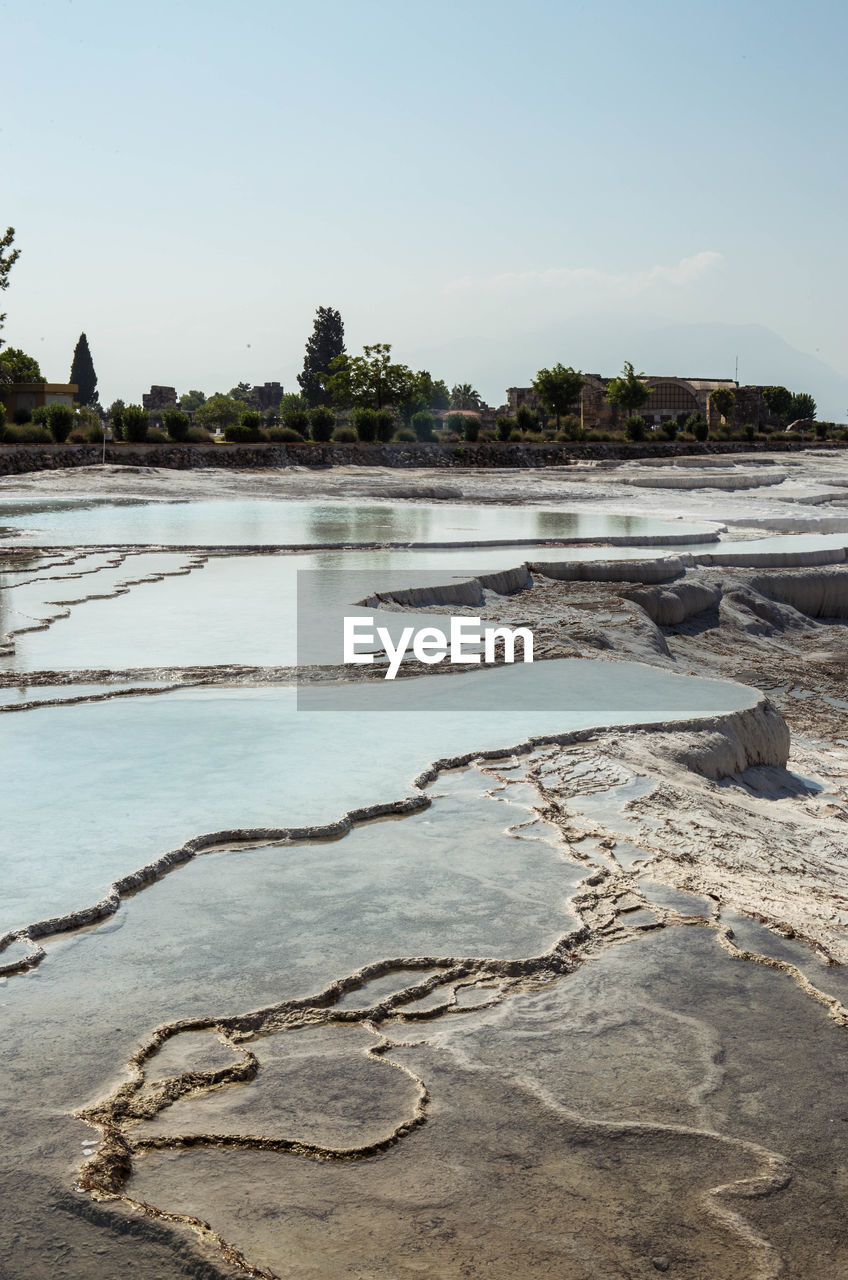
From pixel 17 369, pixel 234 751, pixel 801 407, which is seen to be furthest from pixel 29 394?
pixel 801 407

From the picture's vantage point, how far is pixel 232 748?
427 cm

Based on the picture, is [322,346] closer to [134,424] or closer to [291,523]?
[134,424]

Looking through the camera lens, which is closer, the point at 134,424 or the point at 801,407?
the point at 134,424

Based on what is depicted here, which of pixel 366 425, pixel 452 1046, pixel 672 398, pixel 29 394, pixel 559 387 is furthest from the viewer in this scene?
pixel 672 398

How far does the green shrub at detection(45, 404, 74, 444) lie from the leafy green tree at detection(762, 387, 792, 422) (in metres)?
44.8

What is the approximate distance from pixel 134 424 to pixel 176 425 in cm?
120

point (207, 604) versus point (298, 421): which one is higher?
point (298, 421)

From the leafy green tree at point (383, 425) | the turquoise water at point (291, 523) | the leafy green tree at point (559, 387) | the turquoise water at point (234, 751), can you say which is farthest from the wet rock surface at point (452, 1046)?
the leafy green tree at point (559, 387)

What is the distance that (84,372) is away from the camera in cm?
7219

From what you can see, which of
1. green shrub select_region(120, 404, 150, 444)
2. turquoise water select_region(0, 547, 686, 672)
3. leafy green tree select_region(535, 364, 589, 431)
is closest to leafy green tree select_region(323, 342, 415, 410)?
leafy green tree select_region(535, 364, 589, 431)

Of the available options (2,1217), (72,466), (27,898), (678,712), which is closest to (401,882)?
(27,898)

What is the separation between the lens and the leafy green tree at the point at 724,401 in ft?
183

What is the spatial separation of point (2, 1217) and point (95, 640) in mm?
4852

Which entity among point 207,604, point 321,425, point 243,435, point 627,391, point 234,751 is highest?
point 627,391
